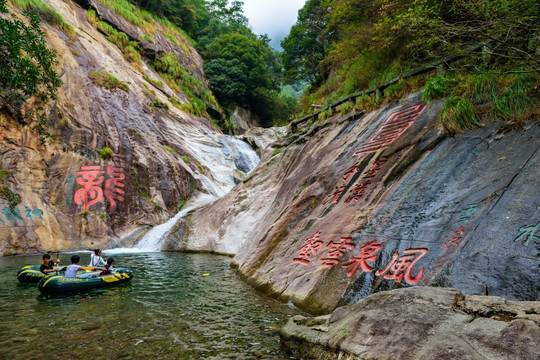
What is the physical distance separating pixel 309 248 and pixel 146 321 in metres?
3.25

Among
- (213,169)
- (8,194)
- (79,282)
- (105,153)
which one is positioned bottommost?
(79,282)

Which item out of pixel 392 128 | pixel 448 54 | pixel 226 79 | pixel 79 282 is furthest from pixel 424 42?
pixel 226 79

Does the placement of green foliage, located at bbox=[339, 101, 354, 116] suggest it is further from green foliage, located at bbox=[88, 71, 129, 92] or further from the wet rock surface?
green foliage, located at bbox=[88, 71, 129, 92]

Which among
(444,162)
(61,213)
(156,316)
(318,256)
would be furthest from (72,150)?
(444,162)

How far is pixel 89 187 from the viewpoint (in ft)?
52.2

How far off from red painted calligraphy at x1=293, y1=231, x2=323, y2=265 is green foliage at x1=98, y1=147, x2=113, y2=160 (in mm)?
14252

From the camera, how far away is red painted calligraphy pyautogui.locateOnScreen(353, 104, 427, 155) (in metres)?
7.48

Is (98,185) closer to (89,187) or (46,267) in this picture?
(89,187)

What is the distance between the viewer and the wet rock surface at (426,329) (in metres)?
2.30

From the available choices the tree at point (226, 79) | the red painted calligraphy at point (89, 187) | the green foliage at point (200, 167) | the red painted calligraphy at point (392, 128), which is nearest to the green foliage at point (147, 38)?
the tree at point (226, 79)

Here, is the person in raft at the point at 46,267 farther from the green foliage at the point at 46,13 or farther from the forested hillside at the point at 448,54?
the green foliage at the point at 46,13

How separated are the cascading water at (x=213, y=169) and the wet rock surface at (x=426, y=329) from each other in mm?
12863

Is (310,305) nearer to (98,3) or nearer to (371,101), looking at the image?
(371,101)

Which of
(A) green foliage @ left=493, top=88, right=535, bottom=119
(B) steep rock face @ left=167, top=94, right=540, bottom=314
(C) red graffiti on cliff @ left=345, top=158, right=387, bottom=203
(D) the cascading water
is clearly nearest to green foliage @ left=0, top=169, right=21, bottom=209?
(D) the cascading water
